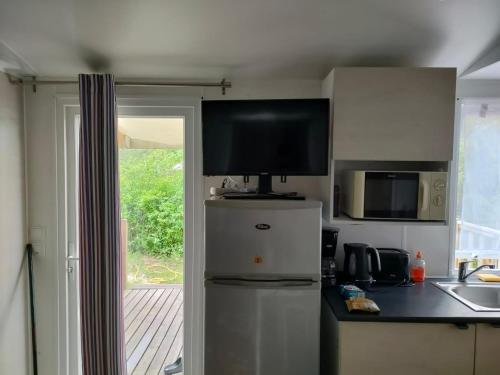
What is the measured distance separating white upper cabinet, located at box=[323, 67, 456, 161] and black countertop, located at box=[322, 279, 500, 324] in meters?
0.76

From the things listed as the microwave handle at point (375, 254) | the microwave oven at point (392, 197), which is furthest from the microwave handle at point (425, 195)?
the microwave handle at point (375, 254)

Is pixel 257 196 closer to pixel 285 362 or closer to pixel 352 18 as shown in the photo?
pixel 285 362

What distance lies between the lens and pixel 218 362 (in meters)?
1.65

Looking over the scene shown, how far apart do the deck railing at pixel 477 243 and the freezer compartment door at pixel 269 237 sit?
3.98 feet

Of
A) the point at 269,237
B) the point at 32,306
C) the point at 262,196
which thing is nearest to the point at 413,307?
the point at 269,237

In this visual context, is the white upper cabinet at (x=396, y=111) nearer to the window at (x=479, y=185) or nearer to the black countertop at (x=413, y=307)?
the window at (x=479, y=185)

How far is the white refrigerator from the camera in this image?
5.19 feet

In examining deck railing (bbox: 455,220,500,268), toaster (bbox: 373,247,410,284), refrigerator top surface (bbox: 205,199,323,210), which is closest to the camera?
refrigerator top surface (bbox: 205,199,323,210)

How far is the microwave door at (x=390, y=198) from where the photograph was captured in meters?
1.71

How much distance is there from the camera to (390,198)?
5.64 feet

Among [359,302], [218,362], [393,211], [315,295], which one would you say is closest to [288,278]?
[315,295]

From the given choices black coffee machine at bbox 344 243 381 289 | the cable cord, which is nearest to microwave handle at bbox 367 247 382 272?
black coffee machine at bbox 344 243 381 289

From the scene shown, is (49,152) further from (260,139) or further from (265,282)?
(265,282)

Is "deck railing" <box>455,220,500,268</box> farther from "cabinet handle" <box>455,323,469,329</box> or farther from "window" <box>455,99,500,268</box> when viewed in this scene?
"cabinet handle" <box>455,323,469,329</box>
